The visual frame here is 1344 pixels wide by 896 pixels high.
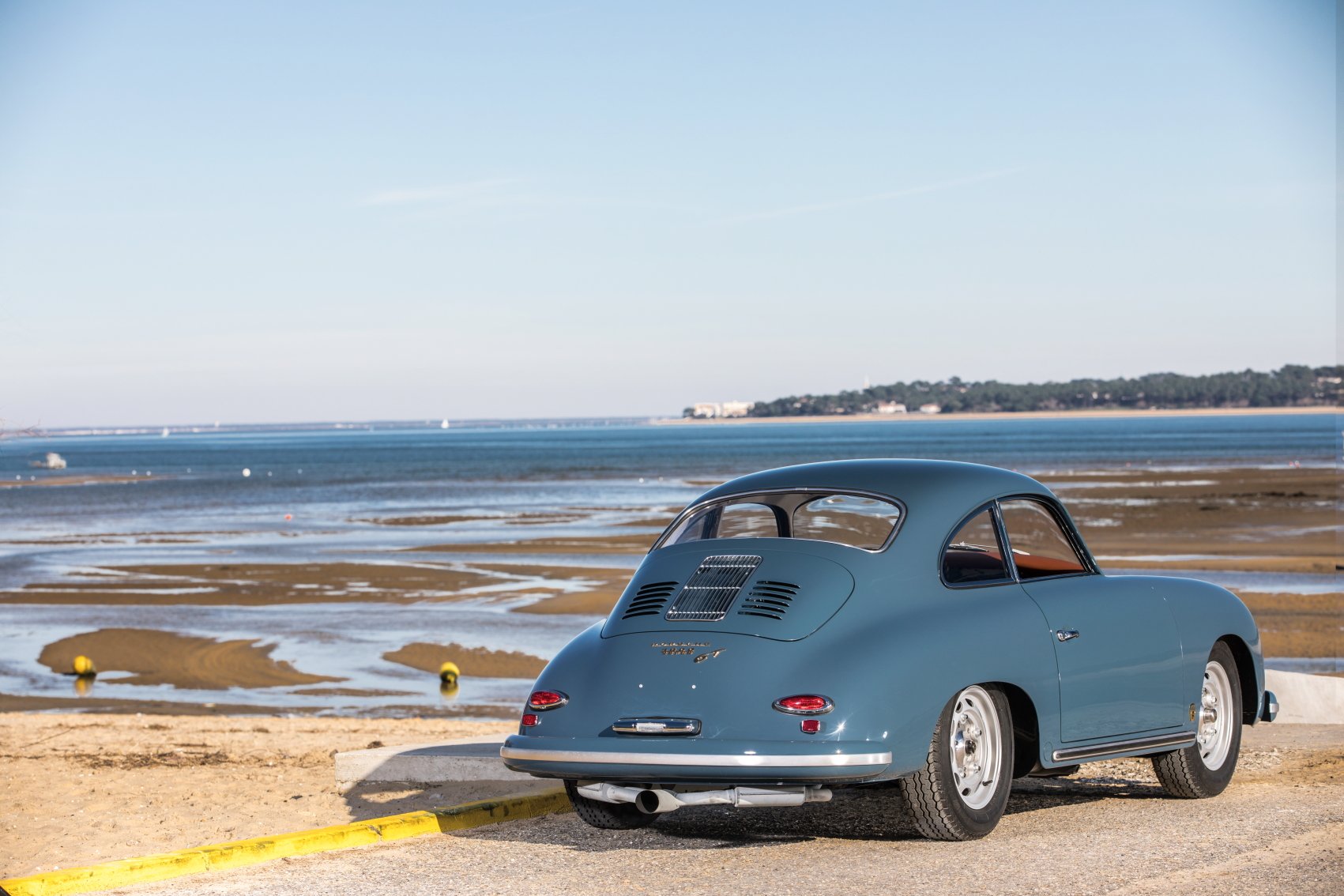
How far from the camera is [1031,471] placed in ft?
234

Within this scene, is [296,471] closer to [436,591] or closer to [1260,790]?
[436,591]

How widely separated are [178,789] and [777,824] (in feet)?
13.3

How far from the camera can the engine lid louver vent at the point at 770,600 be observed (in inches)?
257

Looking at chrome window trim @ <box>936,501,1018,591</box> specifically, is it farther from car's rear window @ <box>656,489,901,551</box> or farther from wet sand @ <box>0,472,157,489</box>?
wet sand @ <box>0,472,157,489</box>

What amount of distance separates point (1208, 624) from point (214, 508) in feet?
178

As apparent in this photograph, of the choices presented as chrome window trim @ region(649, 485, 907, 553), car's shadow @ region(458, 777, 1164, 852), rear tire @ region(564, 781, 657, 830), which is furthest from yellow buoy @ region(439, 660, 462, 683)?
rear tire @ region(564, 781, 657, 830)

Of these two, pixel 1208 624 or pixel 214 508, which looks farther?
pixel 214 508

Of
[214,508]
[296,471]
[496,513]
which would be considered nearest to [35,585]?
[496,513]

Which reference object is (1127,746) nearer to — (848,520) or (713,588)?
(848,520)

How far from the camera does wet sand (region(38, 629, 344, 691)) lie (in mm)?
17453

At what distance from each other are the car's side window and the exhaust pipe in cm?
136

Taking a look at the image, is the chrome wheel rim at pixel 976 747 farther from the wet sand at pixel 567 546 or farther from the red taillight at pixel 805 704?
the wet sand at pixel 567 546

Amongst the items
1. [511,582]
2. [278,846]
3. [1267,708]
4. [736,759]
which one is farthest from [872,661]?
[511,582]

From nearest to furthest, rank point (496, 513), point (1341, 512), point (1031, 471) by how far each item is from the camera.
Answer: point (1341, 512) → point (496, 513) → point (1031, 471)
